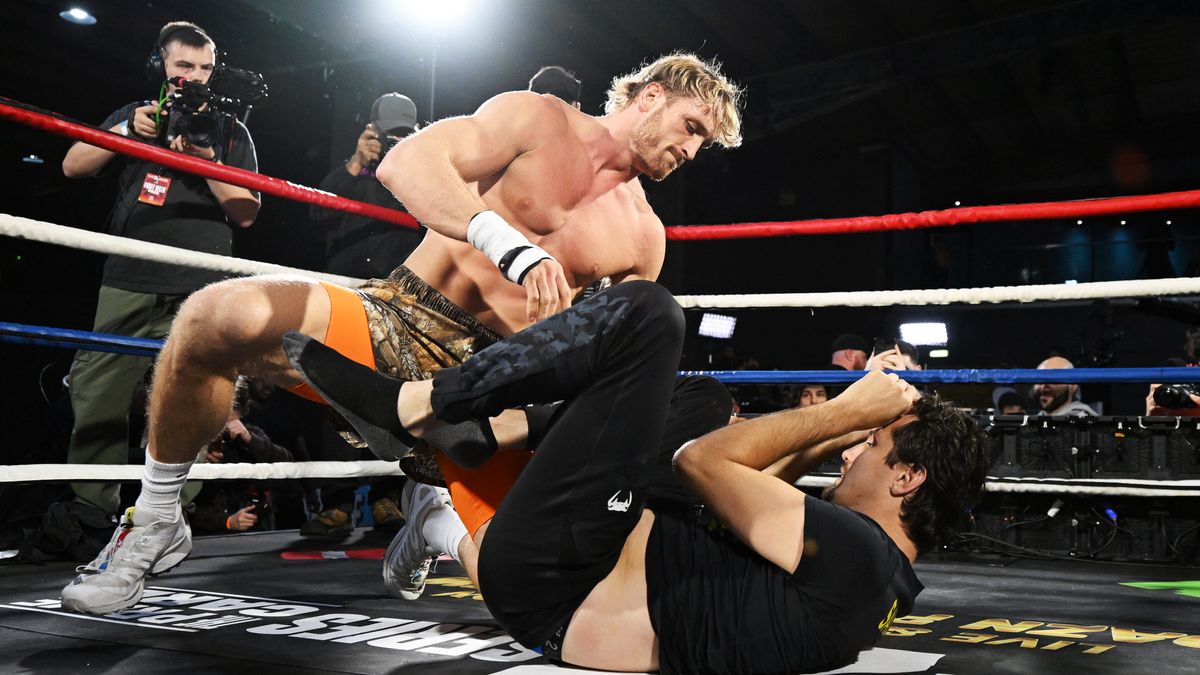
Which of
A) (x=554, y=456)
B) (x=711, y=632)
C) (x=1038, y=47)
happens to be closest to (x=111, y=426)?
(x=554, y=456)

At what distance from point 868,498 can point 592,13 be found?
5.94 m

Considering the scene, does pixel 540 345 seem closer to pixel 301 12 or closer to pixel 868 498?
pixel 868 498

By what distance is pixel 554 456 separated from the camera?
131 centimetres

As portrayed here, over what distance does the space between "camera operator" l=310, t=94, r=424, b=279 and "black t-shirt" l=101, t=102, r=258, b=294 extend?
0.59 m

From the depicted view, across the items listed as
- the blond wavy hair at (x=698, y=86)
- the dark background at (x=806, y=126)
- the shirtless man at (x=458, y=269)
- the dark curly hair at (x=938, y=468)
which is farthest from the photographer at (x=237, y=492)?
the dark curly hair at (x=938, y=468)

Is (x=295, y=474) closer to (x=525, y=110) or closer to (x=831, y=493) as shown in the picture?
(x=525, y=110)

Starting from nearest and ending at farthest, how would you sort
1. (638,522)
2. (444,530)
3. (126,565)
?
1. (638,522)
2. (126,565)
3. (444,530)

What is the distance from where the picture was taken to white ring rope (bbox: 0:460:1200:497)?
2.10 meters

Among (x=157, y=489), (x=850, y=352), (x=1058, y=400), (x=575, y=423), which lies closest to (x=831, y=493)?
(x=575, y=423)

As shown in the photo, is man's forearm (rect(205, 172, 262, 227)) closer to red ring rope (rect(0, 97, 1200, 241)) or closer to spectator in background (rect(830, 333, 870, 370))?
red ring rope (rect(0, 97, 1200, 241))

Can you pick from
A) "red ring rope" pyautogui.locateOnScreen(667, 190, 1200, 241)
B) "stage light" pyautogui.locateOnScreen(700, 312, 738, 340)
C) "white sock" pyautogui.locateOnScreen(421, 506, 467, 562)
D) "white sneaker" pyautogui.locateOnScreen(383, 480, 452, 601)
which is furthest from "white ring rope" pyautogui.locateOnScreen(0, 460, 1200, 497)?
"stage light" pyautogui.locateOnScreen(700, 312, 738, 340)

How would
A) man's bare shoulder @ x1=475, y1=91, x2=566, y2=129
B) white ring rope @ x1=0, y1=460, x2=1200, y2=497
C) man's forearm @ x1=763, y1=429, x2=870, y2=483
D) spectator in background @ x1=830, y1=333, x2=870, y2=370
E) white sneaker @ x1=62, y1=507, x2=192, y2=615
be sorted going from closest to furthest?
man's forearm @ x1=763, y1=429, x2=870, y2=483 < white sneaker @ x1=62, y1=507, x2=192, y2=615 < man's bare shoulder @ x1=475, y1=91, x2=566, y2=129 < white ring rope @ x1=0, y1=460, x2=1200, y2=497 < spectator in background @ x1=830, y1=333, x2=870, y2=370

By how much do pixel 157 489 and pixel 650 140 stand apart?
112 centimetres

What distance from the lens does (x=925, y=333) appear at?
1076 centimetres
